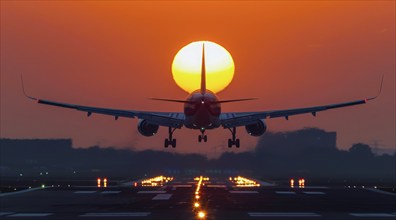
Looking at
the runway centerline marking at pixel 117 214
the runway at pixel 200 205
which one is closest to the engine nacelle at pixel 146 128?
the runway at pixel 200 205

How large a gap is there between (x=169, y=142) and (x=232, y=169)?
70.8 metres

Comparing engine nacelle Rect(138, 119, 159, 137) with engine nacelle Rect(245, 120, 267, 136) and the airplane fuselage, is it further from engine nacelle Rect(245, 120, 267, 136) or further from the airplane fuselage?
engine nacelle Rect(245, 120, 267, 136)

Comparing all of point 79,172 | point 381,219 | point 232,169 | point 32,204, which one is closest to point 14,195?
point 32,204

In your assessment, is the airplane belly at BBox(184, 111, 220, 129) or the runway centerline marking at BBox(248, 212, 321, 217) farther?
the airplane belly at BBox(184, 111, 220, 129)

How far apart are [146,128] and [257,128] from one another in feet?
51.4

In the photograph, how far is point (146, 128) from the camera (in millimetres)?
101250

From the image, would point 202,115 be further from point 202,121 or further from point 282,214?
point 282,214

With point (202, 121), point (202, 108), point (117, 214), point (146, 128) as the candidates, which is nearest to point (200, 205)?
point (117, 214)

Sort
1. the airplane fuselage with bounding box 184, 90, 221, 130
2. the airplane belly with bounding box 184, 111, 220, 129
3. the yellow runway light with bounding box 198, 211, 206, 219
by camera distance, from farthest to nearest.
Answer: the airplane belly with bounding box 184, 111, 220, 129, the airplane fuselage with bounding box 184, 90, 221, 130, the yellow runway light with bounding box 198, 211, 206, 219

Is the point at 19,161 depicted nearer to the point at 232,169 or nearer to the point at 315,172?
the point at 232,169

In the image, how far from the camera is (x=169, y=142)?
342ft

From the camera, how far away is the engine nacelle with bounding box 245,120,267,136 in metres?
101

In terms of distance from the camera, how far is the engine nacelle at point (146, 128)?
332 ft

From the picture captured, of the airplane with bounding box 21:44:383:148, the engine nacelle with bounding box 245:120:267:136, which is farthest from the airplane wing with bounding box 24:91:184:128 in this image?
the engine nacelle with bounding box 245:120:267:136
